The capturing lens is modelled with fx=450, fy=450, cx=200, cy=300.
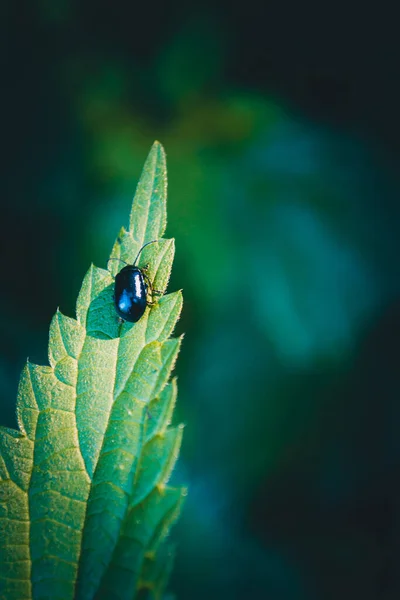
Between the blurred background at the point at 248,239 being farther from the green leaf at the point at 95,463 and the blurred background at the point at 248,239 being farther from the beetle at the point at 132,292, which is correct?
the green leaf at the point at 95,463

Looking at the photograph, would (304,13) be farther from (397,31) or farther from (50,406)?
(50,406)

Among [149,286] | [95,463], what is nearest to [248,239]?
[149,286]

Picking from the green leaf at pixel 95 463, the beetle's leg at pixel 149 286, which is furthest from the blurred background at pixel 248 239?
the green leaf at pixel 95 463

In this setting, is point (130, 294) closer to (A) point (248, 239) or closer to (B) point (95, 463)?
(B) point (95, 463)

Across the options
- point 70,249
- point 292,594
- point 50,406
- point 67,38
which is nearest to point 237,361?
point 70,249

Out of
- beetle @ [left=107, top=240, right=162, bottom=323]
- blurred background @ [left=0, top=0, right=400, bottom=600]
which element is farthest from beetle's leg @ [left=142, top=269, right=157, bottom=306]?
blurred background @ [left=0, top=0, right=400, bottom=600]
